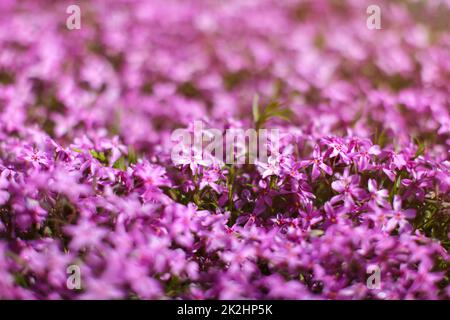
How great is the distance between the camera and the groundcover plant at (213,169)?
9.35 feet

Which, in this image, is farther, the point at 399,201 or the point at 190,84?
the point at 190,84

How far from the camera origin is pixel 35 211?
9.73 ft

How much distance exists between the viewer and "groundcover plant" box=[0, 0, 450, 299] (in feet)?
9.35

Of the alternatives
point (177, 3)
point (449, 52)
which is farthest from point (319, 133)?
point (177, 3)

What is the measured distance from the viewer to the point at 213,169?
11.1 ft

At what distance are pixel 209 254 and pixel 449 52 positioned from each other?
3.72m

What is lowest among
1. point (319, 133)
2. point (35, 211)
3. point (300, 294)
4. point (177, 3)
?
point (300, 294)

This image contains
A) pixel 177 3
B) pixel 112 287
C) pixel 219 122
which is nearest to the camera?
pixel 112 287

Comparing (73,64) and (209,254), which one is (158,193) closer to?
(209,254)

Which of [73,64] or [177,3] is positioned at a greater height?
[177,3]

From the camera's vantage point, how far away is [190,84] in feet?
17.4

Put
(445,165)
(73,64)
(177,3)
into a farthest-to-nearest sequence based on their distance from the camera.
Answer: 1. (177,3)
2. (73,64)
3. (445,165)

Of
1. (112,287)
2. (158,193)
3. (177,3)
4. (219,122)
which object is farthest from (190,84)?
(112,287)

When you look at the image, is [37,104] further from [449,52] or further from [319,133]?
[449,52]
